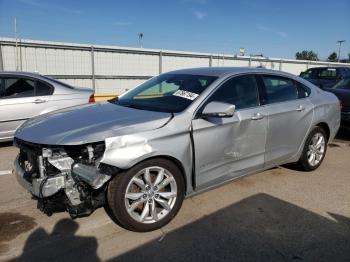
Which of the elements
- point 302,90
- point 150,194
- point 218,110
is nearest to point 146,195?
point 150,194

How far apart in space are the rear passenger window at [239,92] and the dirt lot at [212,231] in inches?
45.3

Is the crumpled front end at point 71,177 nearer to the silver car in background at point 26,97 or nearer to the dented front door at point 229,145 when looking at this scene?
the dented front door at point 229,145

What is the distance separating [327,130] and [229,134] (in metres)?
2.41

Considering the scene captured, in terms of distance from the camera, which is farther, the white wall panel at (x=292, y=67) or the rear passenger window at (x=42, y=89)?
the white wall panel at (x=292, y=67)

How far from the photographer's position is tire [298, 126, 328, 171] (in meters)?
4.98

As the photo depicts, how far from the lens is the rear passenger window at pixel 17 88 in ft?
20.2

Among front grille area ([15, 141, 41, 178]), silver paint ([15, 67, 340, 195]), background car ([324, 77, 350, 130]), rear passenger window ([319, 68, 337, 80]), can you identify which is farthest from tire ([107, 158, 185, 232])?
rear passenger window ([319, 68, 337, 80])

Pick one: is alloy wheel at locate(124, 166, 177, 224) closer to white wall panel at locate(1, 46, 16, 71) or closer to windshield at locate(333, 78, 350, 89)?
windshield at locate(333, 78, 350, 89)

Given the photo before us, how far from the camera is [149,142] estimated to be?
3.12 metres

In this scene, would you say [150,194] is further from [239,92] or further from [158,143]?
[239,92]

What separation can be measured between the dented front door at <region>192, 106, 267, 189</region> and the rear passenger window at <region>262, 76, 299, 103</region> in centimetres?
38

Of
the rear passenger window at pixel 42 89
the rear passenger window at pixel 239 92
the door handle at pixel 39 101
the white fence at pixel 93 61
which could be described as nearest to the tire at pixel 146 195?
the rear passenger window at pixel 239 92

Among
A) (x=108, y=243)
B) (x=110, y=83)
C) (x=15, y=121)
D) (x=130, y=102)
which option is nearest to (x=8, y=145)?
(x=15, y=121)

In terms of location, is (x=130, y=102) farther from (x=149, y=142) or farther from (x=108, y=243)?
(x=108, y=243)
